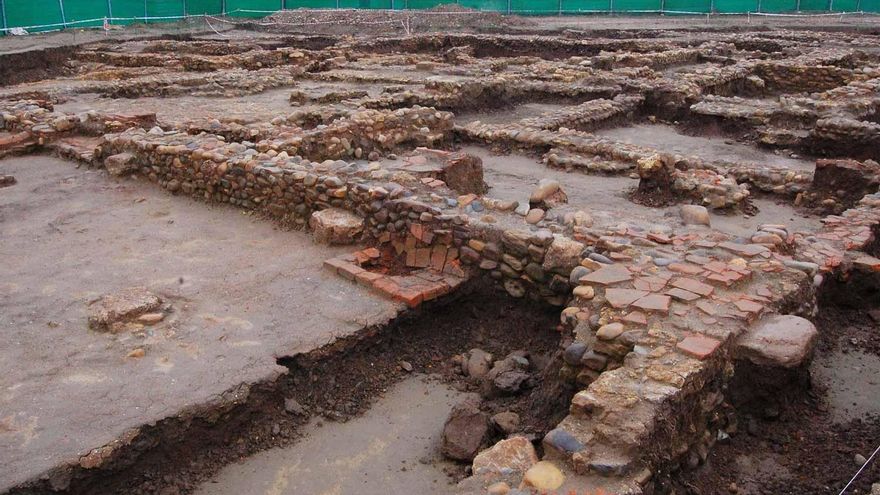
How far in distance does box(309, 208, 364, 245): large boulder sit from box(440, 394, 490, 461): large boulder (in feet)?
6.96

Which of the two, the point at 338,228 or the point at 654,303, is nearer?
the point at 654,303

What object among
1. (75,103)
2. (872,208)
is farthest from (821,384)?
(75,103)

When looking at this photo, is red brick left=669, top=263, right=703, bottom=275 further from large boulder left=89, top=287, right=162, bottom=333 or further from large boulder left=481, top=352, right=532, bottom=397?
large boulder left=89, top=287, right=162, bottom=333

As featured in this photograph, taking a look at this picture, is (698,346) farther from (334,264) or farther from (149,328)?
(149,328)

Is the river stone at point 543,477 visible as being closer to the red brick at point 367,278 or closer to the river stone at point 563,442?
the river stone at point 563,442

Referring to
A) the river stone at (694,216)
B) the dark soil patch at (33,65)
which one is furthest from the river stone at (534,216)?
the dark soil patch at (33,65)

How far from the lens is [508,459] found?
9.89 feet

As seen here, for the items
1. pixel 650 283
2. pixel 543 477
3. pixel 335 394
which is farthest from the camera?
pixel 335 394

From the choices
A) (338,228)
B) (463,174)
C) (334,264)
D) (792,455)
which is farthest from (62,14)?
(792,455)

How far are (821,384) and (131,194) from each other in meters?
6.15

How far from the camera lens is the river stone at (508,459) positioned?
9.64ft

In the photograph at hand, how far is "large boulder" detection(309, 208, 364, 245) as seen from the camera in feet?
18.2

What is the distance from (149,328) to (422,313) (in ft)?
5.58

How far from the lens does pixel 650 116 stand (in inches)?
438
